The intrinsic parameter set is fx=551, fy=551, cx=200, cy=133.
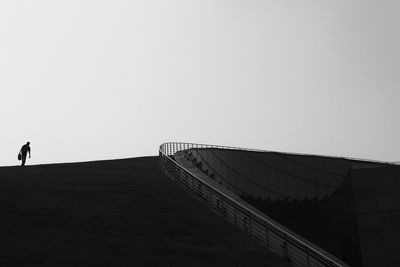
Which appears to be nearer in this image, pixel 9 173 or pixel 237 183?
pixel 9 173

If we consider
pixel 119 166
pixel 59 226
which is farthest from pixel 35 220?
pixel 119 166

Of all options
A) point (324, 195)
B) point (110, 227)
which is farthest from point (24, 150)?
point (324, 195)

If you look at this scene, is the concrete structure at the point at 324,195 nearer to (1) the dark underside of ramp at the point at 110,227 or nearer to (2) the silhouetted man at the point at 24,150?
(2) the silhouetted man at the point at 24,150

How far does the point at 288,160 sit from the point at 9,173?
1574 cm

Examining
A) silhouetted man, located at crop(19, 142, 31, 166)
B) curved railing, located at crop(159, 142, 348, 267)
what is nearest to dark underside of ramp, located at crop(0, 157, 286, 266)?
curved railing, located at crop(159, 142, 348, 267)

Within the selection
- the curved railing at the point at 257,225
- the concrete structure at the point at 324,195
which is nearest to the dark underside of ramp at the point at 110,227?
the curved railing at the point at 257,225

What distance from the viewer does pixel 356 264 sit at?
2653 cm

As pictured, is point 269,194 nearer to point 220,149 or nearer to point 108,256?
point 220,149

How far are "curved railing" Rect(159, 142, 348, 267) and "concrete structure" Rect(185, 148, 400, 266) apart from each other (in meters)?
6.23

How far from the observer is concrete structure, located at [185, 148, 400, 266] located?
88.3ft

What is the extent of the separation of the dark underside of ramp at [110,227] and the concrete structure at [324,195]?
870 centimetres

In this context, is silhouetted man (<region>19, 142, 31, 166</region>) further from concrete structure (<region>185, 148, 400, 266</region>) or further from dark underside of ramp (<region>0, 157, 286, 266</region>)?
concrete structure (<region>185, 148, 400, 266</region>)

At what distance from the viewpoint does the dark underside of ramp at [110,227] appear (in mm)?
9773

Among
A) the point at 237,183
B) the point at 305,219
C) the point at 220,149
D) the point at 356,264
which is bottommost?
the point at 356,264
